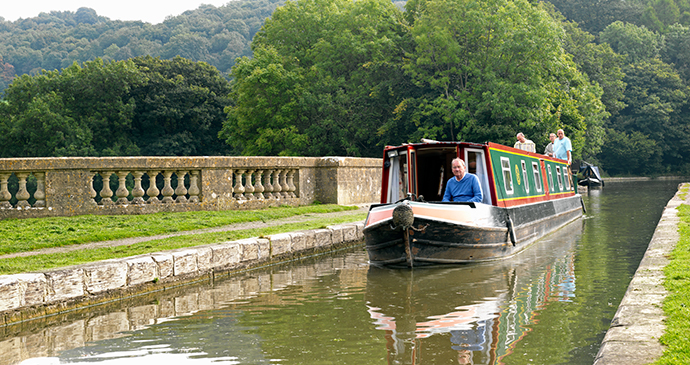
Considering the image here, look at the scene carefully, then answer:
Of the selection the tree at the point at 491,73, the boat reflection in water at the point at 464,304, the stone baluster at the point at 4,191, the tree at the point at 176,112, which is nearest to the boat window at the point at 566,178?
the boat reflection in water at the point at 464,304

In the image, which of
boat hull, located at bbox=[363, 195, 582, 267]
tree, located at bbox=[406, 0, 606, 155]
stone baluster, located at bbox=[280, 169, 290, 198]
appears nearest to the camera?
boat hull, located at bbox=[363, 195, 582, 267]

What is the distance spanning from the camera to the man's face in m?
9.25

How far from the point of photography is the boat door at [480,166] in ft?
34.3

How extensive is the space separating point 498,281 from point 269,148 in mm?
29962

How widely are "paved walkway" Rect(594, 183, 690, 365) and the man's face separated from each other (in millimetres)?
3002

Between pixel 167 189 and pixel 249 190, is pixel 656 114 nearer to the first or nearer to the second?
pixel 249 190

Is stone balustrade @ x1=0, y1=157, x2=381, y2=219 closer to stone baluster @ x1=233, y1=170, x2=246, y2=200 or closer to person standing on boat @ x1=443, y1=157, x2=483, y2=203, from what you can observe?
stone baluster @ x1=233, y1=170, x2=246, y2=200

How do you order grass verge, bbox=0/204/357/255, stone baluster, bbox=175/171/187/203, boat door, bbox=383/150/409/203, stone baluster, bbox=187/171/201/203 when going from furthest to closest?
stone baluster, bbox=187/171/201/203, stone baluster, bbox=175/171/187/203, boat door, bbox=383/150/409/203, grass verge, bbox=0/204/357/255

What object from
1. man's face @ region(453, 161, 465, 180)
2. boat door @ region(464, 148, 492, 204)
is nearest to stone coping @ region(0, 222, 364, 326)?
man's face @ region(453, 161, 465, 180)

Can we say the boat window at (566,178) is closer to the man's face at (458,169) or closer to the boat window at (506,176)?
the boat window at (506,176)

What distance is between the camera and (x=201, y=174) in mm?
11836

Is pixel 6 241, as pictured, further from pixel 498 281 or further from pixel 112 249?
pixel 498 281

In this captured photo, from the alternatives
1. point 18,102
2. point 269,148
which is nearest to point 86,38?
point 18,102

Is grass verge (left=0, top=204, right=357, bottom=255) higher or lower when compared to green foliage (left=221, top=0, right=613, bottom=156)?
lower
